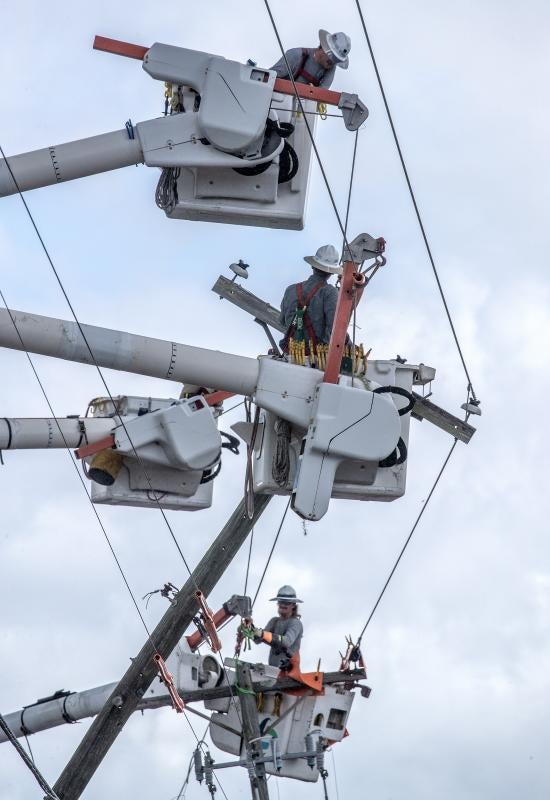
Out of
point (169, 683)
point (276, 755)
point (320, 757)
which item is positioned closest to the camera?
point (169, 683)

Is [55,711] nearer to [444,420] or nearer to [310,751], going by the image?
[310,751]

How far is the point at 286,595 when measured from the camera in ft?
88.2

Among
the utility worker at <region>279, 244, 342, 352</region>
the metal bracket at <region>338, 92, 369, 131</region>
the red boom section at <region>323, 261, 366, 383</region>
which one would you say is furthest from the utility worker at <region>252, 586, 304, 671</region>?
the metal bracket at <region>338, 92, 369, 131</region>

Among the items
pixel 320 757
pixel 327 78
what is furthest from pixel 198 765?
pixel 327 78

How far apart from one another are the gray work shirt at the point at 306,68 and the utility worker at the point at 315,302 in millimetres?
1530

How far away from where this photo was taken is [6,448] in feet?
76.9

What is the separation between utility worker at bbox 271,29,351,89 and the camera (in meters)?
23.8

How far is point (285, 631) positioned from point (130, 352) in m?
5.42

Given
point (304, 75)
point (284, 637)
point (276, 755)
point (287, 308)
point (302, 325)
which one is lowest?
point (276, 755)

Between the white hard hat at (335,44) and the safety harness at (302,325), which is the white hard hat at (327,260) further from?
the white hard hat at (335,44)

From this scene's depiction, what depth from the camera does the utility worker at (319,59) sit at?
2375 cm

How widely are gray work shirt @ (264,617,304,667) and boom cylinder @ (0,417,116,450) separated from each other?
344 cm

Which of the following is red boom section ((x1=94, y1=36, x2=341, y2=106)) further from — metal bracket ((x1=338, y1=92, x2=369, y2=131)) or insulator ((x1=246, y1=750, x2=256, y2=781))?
insulator ((x1=246, y1=750, x2=256, y2=781))

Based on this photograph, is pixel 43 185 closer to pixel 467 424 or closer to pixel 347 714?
pixel 467 424
